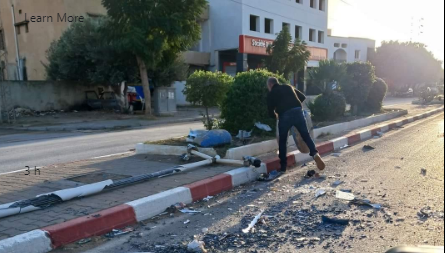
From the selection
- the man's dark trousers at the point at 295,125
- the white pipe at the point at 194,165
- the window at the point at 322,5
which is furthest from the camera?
the window at the point at 322,5

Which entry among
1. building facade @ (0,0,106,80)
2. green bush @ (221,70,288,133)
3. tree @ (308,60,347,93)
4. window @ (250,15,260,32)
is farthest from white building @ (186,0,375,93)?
green bush @ (221,70,288,133)

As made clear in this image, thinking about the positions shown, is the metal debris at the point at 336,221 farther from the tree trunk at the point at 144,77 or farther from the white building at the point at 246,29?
the white building at the point at 246,29

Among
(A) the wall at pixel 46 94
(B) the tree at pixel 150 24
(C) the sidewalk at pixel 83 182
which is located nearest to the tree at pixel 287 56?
(B) the tree at pixel 150 24

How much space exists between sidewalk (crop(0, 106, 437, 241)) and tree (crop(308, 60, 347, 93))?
690cm

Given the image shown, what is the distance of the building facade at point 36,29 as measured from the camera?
984 inches

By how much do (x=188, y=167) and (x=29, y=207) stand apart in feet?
8.76

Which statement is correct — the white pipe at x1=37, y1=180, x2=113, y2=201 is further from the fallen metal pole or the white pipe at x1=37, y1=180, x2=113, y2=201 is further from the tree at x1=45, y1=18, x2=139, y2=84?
the tree at x1=45, y1=18, x2=139, y2=84

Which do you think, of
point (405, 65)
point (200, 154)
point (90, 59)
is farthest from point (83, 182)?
point (405, 65)

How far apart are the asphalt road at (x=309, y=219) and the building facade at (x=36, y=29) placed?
78.3 ft

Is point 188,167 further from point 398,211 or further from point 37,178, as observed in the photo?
point 398,211

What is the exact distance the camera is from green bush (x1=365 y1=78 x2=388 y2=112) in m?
16.4

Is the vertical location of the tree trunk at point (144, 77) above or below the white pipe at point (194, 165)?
above

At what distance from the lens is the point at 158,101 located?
23.1 m

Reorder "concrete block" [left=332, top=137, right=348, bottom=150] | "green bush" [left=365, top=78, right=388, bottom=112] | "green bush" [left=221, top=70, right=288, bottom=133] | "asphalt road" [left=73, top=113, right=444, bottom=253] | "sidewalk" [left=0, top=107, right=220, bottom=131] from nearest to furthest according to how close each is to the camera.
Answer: "asphalt road" [left=73, top=113, right=444, bottom=253] → "green bush" [left=221, top=70, right=288, bottom=133] → "concrete block" [left=332, top=137, right=348, bottom=150] → "green bush" [left=365, top=78, right=388, bottom=112] → "sidewalk" [left=0, top=107, right=220, bottom=131]
